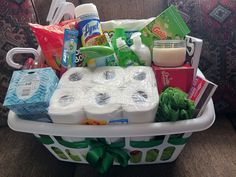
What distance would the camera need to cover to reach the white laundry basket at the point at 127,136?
466 millimetres

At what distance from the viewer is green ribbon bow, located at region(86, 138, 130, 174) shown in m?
0.50

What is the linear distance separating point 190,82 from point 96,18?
0.33 m

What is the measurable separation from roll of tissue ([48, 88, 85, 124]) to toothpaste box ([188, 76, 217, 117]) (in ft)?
0.85

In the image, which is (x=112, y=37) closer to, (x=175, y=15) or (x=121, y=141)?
(x=175, y=15)

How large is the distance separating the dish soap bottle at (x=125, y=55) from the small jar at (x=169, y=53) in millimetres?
59

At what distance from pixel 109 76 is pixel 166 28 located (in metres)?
0.22

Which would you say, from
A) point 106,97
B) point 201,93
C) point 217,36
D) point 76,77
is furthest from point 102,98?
point 217,36

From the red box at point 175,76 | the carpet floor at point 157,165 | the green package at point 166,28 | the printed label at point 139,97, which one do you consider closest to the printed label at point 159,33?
the green package at point 166,28

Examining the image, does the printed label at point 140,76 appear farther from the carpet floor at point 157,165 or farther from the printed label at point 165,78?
the carpet floor at point 157,165

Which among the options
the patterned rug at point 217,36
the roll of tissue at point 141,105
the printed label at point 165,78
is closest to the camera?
the roll of tissue at point 141,105

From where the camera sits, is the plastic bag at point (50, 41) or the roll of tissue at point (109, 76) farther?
the plastic bag at point (50, 41)

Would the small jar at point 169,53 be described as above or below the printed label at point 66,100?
above

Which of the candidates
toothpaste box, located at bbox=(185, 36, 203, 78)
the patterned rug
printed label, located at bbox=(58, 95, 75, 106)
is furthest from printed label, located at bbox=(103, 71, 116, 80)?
the patterned rug

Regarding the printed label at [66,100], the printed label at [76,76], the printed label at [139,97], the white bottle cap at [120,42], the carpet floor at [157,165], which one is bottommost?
the carpet floor at [157,165]
